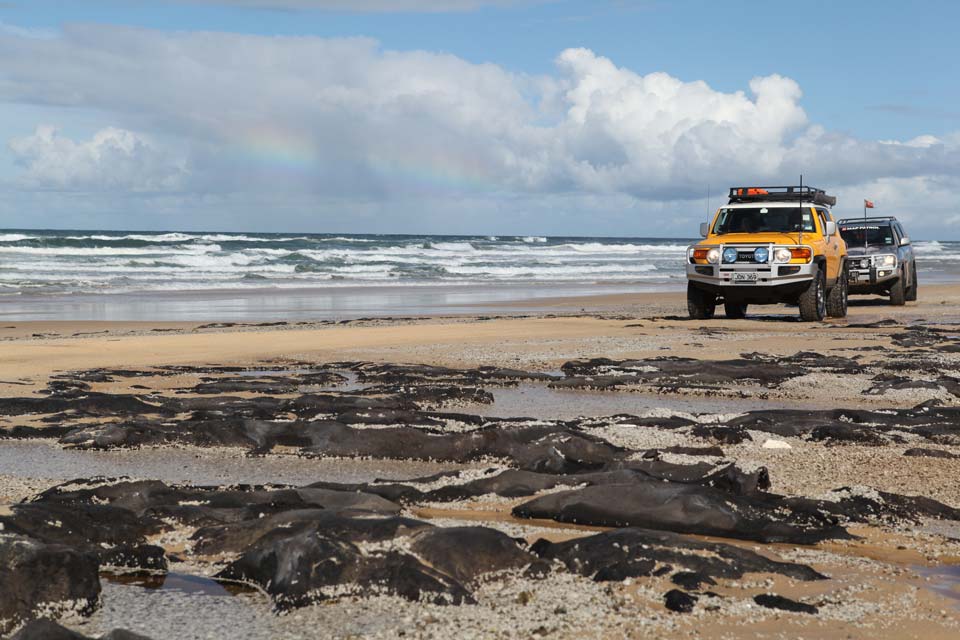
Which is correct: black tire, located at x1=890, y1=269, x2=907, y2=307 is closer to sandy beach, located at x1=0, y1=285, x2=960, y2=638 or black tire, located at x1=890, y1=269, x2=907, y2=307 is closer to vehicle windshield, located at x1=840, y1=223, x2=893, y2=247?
vehicle windshield, located at x1=840, y1=223, x2=893, y2=247

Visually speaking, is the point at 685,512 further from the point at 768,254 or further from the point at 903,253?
the point at 903,253

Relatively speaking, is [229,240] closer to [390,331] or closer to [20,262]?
[20,262]

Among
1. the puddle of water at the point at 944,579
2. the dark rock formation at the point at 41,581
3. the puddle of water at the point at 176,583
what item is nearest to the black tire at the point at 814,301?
the puddle of water at the point at 944,579

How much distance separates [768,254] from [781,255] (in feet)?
0.73

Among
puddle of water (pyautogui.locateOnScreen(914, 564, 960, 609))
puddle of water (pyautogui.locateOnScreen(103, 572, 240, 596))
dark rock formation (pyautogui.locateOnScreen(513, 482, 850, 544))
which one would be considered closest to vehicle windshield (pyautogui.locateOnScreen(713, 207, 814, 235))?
dark rock formation (pyautogui.locateOnScreen(513, 482, 850, 544))

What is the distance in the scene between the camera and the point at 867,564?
411cm

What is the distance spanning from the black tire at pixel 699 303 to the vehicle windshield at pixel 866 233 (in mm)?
6622

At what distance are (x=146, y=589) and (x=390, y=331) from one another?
12044 mm

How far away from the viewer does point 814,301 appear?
17203 mm

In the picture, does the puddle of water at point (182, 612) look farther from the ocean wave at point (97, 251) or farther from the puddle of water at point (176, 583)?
the ocean wave at point (97, 251)

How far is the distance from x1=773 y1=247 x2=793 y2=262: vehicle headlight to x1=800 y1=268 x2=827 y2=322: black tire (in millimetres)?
566

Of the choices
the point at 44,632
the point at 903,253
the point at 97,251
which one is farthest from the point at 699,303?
the point at 97,251

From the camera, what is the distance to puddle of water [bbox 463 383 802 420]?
8.30 metres

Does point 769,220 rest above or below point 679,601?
above
